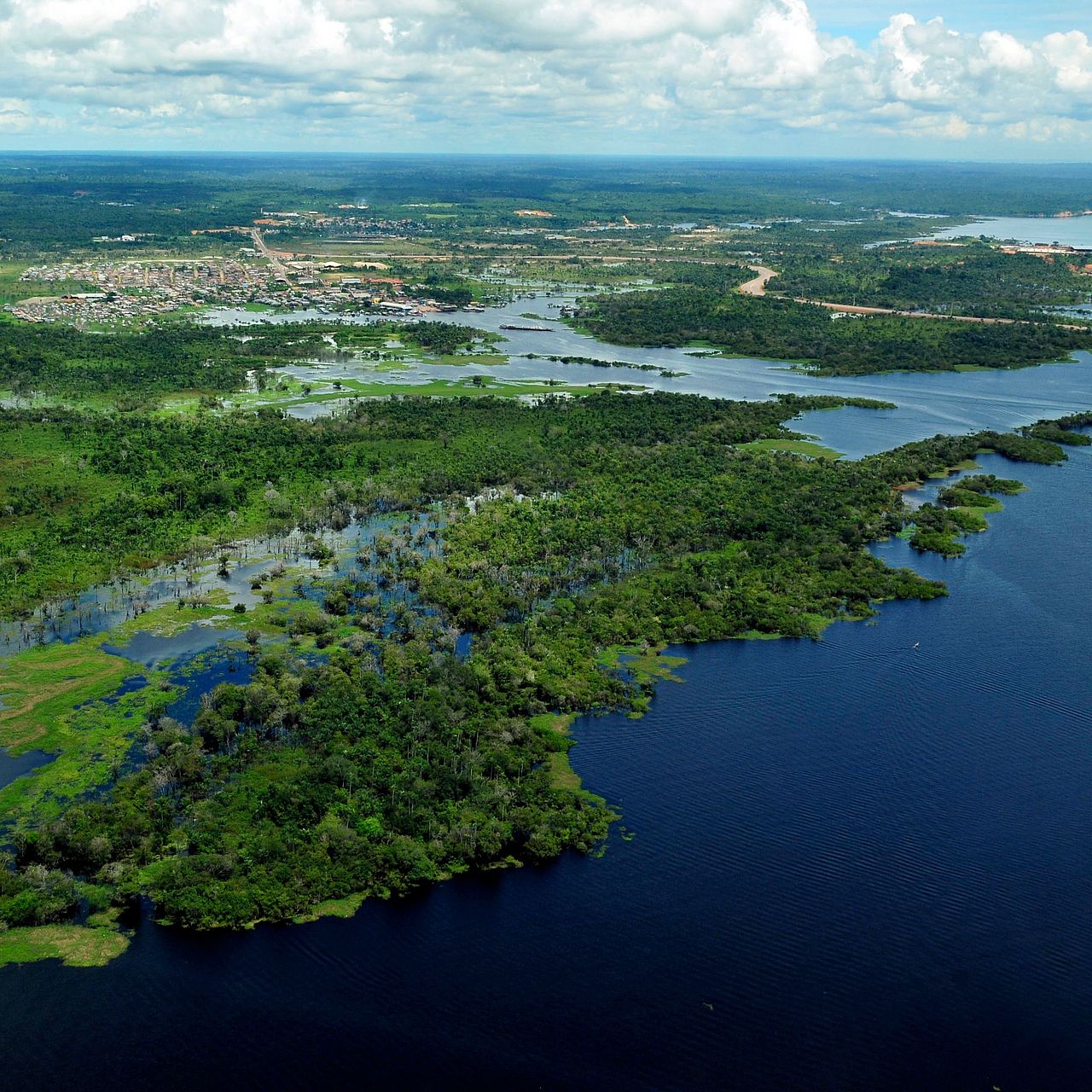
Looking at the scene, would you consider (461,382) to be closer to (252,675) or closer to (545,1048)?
(252,675)

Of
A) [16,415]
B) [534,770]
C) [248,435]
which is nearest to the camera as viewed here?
[534,770]

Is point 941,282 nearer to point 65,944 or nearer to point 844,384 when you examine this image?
point 844,384

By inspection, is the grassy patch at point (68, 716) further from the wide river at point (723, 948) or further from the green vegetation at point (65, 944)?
the wide river at point (723, 948)

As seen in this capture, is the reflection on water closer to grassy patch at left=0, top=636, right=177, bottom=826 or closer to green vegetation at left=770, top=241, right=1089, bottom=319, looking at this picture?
green vegetation at left=770, top=241, right=1089, bottom=319

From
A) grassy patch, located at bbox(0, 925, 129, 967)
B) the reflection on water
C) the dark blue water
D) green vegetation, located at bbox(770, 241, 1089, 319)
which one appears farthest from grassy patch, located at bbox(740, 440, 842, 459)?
green vegetation, located at bbox(770, 241, 1089, 319)

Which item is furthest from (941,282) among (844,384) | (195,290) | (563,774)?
(563,774)

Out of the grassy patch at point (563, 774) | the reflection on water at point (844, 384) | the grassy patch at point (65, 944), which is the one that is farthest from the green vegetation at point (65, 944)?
the reflection on water at point (844, 384)

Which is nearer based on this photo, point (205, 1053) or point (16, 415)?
point (205, 1053)

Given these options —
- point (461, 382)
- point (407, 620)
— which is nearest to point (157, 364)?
point (461, 382)
